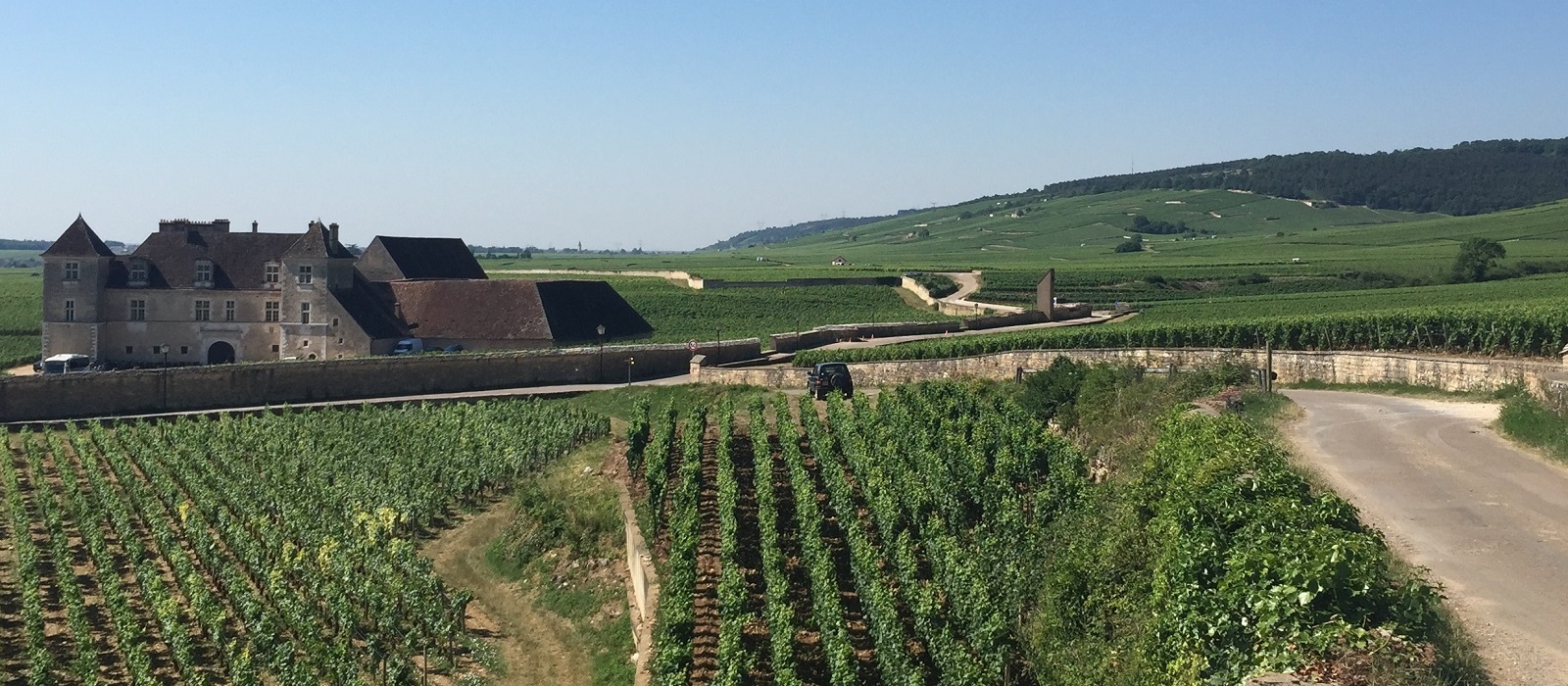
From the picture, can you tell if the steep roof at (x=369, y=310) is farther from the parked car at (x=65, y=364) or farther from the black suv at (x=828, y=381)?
the black suv at (x=828, y=381)

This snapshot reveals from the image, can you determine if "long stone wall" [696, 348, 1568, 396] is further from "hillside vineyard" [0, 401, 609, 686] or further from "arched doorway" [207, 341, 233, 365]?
"arched doorway" [207, 341, 233, 365]

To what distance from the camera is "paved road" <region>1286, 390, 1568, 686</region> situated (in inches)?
444

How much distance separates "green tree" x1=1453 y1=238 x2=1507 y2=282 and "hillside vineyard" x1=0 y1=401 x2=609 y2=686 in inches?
2128

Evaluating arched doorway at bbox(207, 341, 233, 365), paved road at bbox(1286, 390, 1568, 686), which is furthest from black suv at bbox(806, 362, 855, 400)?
arched doorway at bbox(207, 341, 233, 365)

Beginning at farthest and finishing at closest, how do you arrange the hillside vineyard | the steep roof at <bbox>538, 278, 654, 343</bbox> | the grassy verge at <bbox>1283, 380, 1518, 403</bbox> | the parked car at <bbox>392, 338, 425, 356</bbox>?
the steep roof at <bbox>538, 278, 654, 343</bbox>
the parked car at <bbox>392, 338, 425, 356</bbox>
the grassy verge at <bbox>1283, 380, 1518, 403</bbox>
the hillside vineyard

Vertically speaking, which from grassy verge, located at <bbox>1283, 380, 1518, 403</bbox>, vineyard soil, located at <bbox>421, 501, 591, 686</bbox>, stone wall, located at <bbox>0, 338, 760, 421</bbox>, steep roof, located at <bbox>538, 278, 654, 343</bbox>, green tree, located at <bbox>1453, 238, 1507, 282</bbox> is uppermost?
green tree, located at <bbox>1453, 238, 1507, 282</bbox>

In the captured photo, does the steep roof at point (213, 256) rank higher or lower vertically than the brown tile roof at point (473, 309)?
higher

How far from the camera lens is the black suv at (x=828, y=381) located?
123 ft

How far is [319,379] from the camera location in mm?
43125

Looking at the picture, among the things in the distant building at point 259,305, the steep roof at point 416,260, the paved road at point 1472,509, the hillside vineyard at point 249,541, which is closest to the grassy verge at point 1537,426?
the paved road at point 1472,509

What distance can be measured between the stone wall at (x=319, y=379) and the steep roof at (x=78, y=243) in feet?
65.5

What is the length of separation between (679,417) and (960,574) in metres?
21.0

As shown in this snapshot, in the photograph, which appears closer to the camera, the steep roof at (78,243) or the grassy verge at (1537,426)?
the grassy verge at (1537,426)

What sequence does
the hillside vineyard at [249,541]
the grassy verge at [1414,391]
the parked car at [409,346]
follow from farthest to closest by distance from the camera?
the parked car at [409,346] < the grassy verge at [1414,391] < the hillside vineyard at [249,541]
